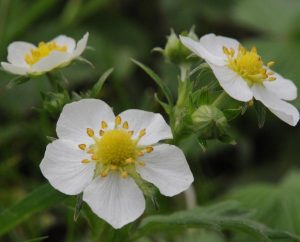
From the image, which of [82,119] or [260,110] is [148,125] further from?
[260,110]

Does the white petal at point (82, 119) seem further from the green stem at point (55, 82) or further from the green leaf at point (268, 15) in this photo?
the green leaf at point (268, 15)

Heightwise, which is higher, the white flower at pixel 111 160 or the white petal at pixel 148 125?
the white petal at pixel 148 125

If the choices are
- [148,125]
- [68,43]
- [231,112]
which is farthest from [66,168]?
[68,43]

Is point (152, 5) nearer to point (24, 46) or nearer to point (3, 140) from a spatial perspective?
point (3, 140)

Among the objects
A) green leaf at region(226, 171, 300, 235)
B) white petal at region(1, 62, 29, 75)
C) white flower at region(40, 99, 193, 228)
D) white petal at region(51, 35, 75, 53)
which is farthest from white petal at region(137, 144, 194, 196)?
green leaf at region(226, 171, 300, 235)

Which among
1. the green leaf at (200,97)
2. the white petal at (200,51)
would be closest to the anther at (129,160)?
the green leaf at (200,97)

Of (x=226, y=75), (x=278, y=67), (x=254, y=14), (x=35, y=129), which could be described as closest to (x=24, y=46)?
(x=226, y=75)

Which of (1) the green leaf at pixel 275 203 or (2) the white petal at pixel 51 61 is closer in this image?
(2) the white petal at pixel 51 61
